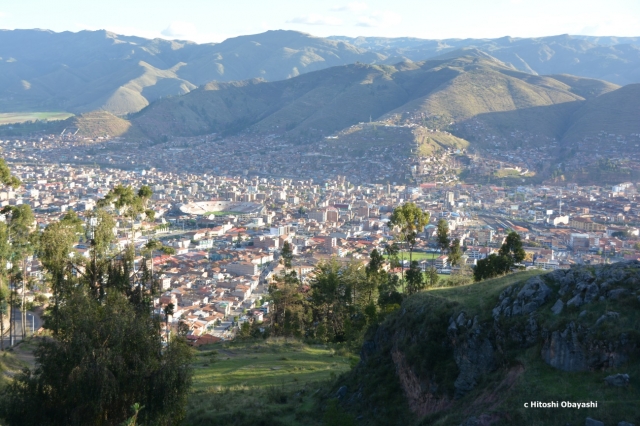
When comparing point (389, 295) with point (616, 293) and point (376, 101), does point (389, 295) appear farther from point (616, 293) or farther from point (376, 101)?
point (376, 101)

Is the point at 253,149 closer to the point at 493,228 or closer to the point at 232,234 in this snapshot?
the point at 232,234

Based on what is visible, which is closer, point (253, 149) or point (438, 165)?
point (438, 165)

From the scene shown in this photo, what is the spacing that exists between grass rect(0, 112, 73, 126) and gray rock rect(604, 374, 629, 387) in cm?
17954

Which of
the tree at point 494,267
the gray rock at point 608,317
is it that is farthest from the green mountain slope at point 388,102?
the gray rock at point 608,317

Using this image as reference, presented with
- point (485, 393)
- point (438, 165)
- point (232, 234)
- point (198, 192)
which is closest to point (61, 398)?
point (485, 393)

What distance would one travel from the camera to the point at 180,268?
44.8 metres

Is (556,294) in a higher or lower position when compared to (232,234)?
higher

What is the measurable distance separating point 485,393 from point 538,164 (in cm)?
8962

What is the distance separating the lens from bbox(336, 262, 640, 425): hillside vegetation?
28.3 ft

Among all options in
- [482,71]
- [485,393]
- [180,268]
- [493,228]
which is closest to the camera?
[485,393]

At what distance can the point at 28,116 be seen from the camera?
183 meters

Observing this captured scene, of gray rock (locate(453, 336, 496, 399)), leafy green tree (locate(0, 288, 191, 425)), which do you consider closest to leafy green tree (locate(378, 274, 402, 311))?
gray rock (locate(453, 336, 496, 399))

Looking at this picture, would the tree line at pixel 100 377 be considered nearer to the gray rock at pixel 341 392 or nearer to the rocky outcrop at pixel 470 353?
the gray rock at pixel 341 392

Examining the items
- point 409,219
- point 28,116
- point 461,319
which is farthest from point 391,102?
point 461,319
